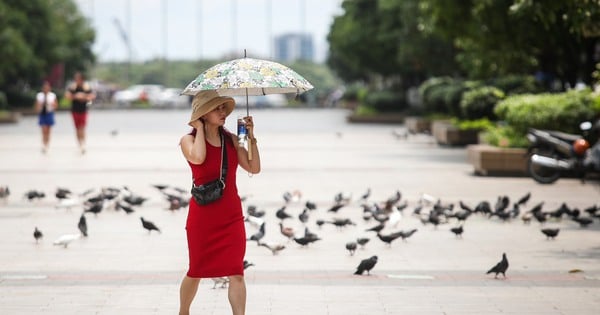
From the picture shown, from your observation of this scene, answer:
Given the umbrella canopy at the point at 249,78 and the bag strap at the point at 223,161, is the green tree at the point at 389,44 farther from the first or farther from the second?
the bag strap at the point at 223,161

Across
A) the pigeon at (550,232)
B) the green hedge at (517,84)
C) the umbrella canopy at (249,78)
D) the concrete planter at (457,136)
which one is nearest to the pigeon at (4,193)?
the pigeon at (550,232)

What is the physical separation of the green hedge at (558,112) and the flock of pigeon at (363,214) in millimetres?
4680

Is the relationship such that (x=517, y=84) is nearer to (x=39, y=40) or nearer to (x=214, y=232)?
(x=214, y=232)

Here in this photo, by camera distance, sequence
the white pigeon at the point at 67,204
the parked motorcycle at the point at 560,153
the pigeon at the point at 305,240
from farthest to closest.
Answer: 1. the parked motorcycle at the point at 560,153
2. the white pigeon at the point at 67,204
3. the pigeon at the point at 305,240

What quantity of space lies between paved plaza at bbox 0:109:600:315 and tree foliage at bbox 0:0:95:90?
3118 centimetres

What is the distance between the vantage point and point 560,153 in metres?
17.8

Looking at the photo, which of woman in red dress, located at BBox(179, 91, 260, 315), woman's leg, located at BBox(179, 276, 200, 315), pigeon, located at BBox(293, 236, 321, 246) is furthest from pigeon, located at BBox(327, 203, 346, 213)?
woman in red dress, located at BBox(179, 91, 260, 315)

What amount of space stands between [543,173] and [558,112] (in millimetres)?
1367

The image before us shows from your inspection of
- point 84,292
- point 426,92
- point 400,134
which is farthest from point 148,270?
point 426,92

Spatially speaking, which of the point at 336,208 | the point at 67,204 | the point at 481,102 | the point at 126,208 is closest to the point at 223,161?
the point at 336,208

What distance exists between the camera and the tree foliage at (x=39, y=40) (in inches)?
1977

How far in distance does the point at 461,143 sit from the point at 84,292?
20.6 metres

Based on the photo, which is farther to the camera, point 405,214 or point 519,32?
point 519,32

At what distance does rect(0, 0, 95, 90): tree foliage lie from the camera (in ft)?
165
